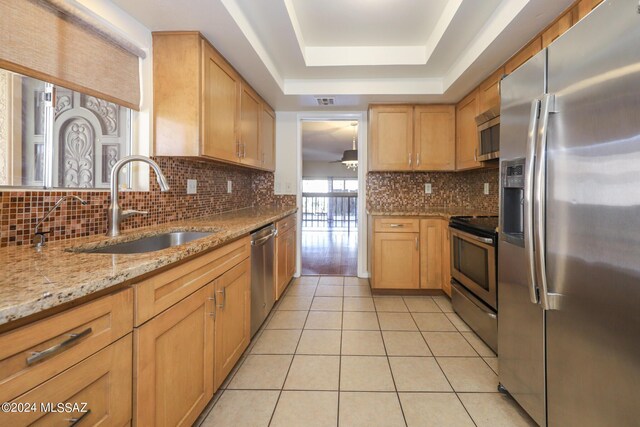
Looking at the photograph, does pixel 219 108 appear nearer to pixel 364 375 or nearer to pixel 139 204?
pixel 139 204

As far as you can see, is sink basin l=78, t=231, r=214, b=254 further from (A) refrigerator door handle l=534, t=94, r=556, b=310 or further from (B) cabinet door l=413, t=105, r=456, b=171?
(B) cabinet door l=413, t=105, r=456, b=171

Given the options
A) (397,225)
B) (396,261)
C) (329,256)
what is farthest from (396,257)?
(329,256)

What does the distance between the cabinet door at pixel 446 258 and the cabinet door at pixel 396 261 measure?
25cm

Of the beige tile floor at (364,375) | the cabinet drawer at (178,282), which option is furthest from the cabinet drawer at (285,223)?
the cabinet drawer at (178,282)

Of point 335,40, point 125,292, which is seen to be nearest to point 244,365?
point 125,292

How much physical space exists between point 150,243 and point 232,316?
62cm

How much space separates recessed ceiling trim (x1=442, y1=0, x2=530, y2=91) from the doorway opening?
176 centimetres

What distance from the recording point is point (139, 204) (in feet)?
5.96

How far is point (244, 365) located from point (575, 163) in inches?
78.6

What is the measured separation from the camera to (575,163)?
1061 millimetres

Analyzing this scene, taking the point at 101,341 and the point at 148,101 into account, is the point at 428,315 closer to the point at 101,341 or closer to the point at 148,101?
the point at 101,341

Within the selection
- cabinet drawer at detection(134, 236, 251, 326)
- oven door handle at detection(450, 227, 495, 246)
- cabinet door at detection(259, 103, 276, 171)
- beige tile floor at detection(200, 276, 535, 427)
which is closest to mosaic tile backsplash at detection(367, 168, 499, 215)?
oven door handle at detection(450, 227, 495, 246)

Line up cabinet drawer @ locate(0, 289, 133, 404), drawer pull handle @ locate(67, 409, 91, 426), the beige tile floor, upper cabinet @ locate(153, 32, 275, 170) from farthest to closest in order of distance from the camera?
upper cabinet @ locate(153, 32, 275, 170) → the beige tile floor → drawer pull handle @ locate(67, 409, 91, 426) → cabinet drawer @ locate(0, 289, 133, 404)

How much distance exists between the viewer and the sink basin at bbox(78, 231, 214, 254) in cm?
138
